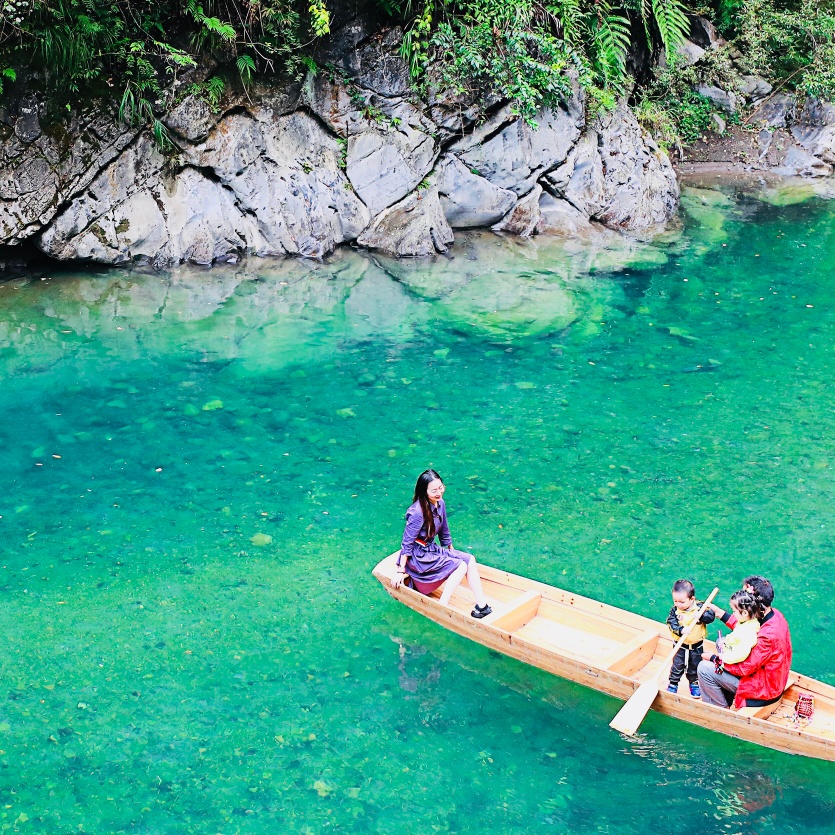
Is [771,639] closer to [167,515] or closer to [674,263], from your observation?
[167,515]

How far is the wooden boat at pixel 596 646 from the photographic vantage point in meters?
5.45

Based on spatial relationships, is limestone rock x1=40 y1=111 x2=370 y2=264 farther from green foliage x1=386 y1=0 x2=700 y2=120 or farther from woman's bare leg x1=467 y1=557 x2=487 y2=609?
woman's bare leg x1=467 y1=557 x2=487 y2=609

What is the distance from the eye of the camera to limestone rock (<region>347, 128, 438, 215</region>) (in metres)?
13.4

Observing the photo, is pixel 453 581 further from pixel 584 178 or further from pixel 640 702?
pixel 584 178

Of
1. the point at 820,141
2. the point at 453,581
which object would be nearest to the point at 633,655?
the point at 453,581

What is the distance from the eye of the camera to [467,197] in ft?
45.7

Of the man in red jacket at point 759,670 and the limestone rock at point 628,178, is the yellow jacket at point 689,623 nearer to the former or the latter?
the man in red jacket at point 759,670

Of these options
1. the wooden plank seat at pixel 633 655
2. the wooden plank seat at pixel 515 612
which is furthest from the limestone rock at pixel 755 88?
the wooden plank seat at pixel 633 655

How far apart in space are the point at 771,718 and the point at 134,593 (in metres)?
4.50

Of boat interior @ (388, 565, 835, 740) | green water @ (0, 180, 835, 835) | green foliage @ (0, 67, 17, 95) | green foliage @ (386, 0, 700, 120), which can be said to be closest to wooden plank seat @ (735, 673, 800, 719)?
boat interior @ (388, 565, 835, 740)

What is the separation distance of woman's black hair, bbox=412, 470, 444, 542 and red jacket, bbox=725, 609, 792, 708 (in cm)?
206

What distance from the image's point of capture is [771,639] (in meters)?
5.31

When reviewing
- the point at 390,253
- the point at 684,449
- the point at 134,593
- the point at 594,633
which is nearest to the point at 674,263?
the point at 390,253

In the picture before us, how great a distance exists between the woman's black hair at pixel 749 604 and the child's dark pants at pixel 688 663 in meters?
0.49
